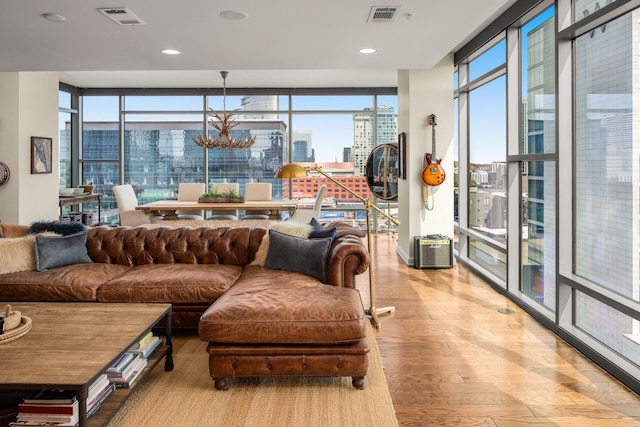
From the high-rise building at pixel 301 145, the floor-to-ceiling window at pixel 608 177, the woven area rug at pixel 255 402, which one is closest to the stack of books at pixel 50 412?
the woven area rug at pixel 255 402

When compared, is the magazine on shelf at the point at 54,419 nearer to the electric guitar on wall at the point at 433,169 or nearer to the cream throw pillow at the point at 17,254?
the cream throw pillow at the point at 17,254

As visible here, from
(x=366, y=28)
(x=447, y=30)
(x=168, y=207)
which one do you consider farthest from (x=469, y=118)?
(x=168, y=207)

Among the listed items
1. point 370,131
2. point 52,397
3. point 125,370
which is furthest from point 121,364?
point 370,131

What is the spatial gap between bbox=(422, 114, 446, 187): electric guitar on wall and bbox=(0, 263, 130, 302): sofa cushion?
403 cm

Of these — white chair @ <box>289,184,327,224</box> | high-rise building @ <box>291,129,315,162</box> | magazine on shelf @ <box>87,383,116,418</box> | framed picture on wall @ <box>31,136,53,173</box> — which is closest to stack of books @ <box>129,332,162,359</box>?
magazine on shelf @ <box>87,383,116,418</box>

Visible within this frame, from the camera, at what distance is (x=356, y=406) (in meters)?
2.60

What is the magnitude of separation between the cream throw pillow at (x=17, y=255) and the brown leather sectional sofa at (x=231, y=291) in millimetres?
130

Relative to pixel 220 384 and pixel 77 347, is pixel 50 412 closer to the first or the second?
pixel 77 347

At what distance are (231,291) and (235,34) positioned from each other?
2.27 meters

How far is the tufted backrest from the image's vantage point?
14.1 feet

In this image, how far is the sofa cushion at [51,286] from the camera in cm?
362

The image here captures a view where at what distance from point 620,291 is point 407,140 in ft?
12.6

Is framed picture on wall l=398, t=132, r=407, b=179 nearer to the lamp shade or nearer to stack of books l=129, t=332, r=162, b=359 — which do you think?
the lamp shade

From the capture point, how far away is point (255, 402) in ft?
8.71
